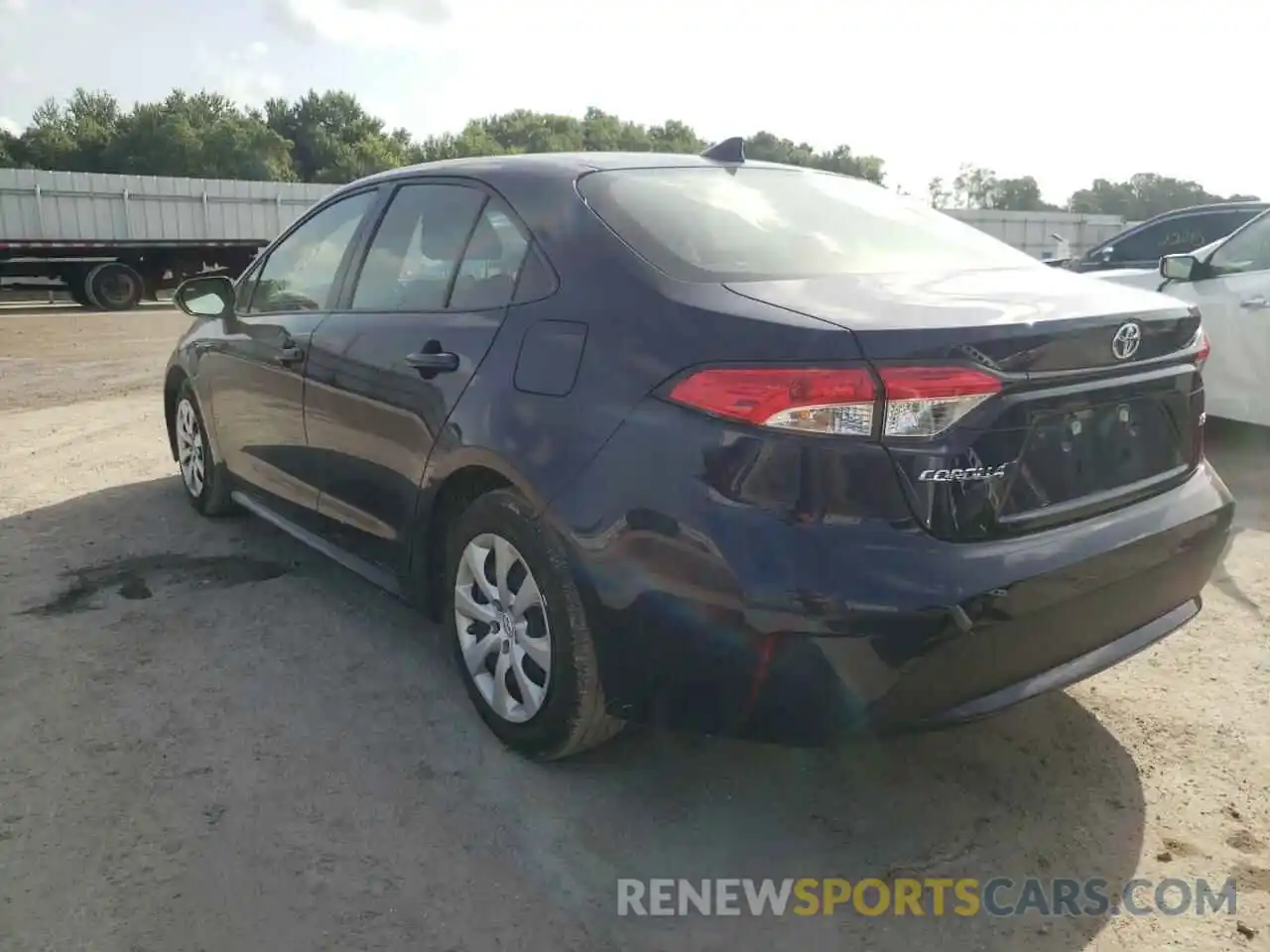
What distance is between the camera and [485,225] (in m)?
3.14

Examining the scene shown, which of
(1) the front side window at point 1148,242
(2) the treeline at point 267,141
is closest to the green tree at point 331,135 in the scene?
(2) the treeline at point 267,141

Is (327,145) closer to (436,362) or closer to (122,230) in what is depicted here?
(122,230)

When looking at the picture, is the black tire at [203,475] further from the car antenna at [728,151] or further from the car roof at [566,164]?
the car antenna at [728,151]

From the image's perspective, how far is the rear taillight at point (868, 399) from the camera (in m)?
2.18

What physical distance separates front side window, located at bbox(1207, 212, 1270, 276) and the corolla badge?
465 centimetres

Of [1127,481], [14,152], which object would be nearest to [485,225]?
[1127,481]

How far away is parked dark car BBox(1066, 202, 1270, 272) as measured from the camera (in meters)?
9.60

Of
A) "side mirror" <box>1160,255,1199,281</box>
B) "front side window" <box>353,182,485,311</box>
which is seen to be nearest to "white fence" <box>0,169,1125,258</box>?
"side mirror" <box>1160,255,1199,281</box>

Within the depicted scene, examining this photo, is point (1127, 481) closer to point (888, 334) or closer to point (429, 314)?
point (888, 334)

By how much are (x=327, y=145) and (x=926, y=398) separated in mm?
74045

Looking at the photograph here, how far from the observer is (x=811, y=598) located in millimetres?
2168

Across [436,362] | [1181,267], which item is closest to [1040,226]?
[1181,267]

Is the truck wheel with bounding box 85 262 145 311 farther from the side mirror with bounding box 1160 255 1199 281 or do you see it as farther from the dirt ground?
the side mirror with bounding box 1160 255 1199 281

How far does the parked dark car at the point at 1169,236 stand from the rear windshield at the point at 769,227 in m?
6.81
